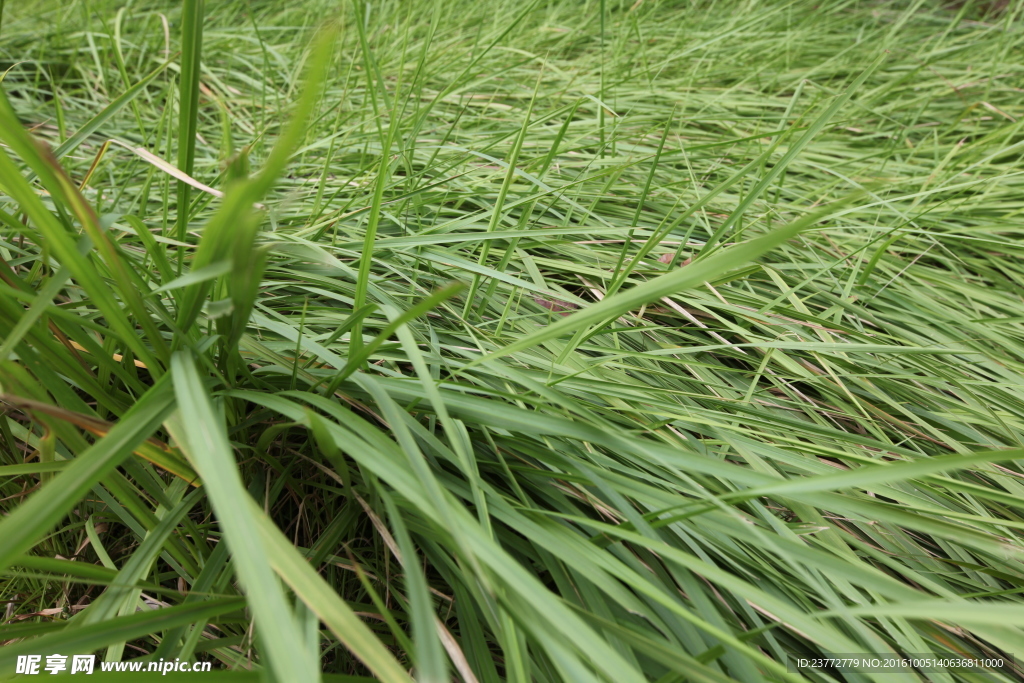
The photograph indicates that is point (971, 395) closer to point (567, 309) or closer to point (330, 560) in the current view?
point (567, 309)

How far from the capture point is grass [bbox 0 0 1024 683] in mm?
355

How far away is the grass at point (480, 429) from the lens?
1.17ft

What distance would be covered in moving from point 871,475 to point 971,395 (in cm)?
50

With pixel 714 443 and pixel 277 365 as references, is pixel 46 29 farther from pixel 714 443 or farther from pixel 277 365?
pixel 714 443

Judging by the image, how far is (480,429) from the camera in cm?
57

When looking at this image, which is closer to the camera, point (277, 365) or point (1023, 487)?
point (277, 365)

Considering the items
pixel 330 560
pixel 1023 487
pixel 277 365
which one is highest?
pixel 277 365

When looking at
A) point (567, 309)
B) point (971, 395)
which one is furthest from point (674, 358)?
point (971, 395)

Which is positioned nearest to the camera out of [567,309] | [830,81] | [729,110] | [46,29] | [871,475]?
[871,475]

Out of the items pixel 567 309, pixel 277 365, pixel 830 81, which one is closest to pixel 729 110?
pixel 830 81

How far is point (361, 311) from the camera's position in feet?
1.47

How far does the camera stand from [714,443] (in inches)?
22.3

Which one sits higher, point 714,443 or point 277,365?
point 277,365

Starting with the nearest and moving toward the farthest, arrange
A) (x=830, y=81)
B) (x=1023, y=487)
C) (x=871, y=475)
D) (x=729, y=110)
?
(x=871, y=475) < (x=1023, y=487) < (x=729, y=110) < (x=830, y=81)
